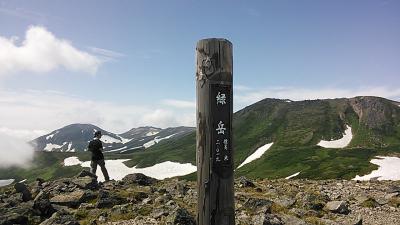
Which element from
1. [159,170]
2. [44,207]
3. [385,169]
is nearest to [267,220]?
[44,207]

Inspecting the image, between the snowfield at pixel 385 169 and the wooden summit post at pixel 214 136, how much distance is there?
102129 mm

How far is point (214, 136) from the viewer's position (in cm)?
775

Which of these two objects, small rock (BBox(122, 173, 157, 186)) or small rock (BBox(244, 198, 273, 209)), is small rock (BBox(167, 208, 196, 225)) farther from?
small rock (BBox(122, 173, 157, 186))

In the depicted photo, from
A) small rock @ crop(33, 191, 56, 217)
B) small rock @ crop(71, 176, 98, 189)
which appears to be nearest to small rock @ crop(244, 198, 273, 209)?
small rock @ crop(33, 191, 56, 217)

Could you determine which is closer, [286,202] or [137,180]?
[286,202]

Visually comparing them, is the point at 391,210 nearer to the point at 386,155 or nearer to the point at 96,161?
the point at 96,161

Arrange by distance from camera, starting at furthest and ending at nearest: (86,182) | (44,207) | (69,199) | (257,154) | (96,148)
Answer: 1. (257,154)
2. (96,148)
3. (86,182)
4. (69,199)
5. (44,207)

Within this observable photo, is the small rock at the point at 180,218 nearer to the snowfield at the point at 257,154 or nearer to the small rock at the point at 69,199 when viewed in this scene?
the small rock at the point at 69,199

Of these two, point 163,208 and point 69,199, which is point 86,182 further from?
point 163,208

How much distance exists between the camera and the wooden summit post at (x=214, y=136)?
777cm

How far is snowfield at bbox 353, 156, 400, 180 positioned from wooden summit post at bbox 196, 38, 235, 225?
102 m

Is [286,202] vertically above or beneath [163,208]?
beneath

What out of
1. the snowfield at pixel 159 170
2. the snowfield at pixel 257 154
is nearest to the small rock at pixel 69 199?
the snowfield at pixel 159 170

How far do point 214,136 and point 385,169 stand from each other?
119 m
